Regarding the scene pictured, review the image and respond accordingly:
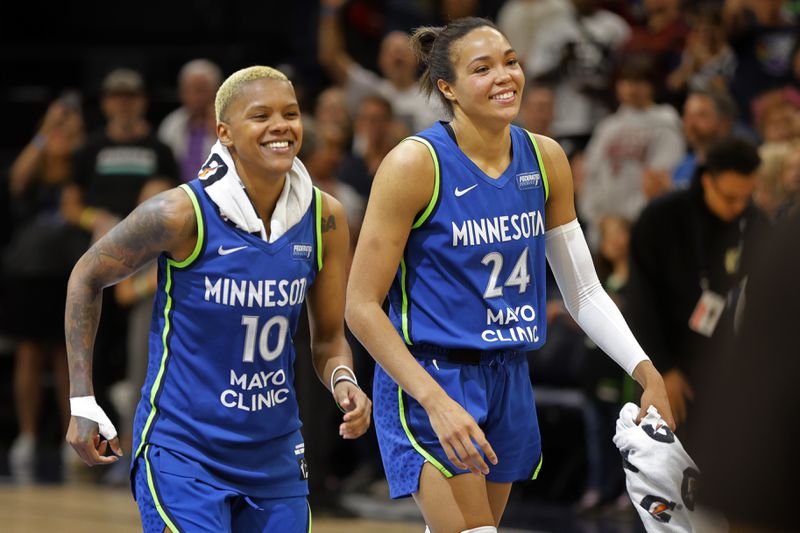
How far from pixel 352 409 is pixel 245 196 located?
66 cm

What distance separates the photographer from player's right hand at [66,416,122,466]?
378 centimetres

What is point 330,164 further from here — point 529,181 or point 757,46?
point 529,181

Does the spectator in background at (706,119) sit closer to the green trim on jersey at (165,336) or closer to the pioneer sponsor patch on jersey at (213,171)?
the pioneer sponsor patch on jersey at (213,171)

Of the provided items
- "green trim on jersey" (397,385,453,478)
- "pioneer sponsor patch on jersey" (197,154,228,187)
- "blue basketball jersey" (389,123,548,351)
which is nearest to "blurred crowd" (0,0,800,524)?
"blue basketball jersey" (389,123,548,351)

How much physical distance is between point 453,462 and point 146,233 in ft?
3.39

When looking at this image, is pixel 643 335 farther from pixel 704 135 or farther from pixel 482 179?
pixel 482 179

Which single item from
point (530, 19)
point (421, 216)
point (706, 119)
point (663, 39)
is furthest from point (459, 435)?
point (530, 19)

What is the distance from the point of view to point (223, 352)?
3.90 meters

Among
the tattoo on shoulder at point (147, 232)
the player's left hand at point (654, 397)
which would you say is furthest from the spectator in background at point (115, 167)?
the player's left hand at point (654, 397)

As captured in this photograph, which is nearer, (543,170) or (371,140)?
(543,170)

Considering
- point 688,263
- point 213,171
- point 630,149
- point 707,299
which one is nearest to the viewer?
→ point 213,171

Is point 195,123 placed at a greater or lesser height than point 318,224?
greater

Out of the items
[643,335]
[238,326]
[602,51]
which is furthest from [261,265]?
[602,51]

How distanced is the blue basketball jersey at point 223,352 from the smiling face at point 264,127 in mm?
170
